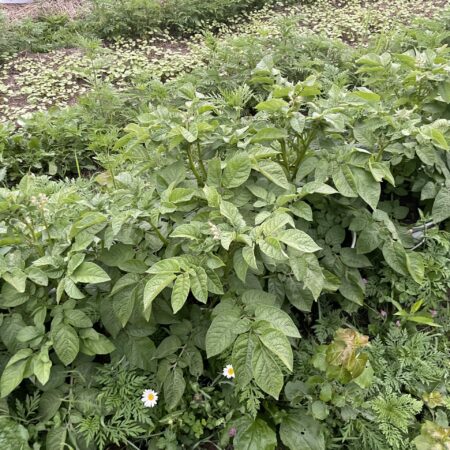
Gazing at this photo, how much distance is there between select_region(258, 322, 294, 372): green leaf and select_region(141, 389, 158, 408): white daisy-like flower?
0.47 metres

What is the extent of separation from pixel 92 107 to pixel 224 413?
2635 millimetres

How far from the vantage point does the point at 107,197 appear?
5.84ft

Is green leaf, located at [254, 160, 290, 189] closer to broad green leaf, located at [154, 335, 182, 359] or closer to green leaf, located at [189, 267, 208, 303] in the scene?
green leaf, located at [189, 267, 208, 303]

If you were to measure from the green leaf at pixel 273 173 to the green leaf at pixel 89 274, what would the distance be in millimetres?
659

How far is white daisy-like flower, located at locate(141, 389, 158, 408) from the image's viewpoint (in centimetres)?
162

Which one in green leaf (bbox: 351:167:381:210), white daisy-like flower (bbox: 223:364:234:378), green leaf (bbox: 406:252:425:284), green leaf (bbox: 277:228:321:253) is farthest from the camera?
green leaf (bbox: 406:252:425:284)

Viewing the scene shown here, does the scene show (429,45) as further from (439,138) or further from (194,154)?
(194,154)

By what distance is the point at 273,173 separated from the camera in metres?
1.79

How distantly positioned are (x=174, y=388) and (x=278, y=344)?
0.46 metres

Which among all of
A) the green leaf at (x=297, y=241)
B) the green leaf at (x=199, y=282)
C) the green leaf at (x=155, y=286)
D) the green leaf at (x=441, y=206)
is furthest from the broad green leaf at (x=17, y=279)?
the green leaf at (x=441, y=206)

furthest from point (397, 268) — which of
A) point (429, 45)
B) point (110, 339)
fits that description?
point (429, 45)

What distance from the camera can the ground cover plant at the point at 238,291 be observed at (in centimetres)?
154

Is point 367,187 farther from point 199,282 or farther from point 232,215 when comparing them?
point 199,282

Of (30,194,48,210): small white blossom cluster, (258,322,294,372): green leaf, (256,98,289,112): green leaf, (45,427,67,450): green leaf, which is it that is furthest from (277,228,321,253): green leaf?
(45,427,67,450): green leaf
